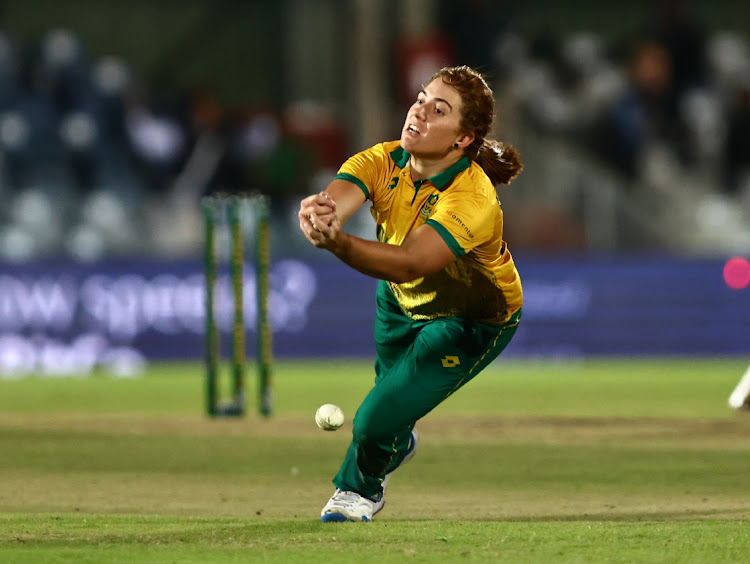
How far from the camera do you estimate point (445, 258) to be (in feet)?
20.3

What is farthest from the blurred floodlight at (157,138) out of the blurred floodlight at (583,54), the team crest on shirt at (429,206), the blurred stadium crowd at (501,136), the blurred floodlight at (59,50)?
the team crest on shirt at (429,206)

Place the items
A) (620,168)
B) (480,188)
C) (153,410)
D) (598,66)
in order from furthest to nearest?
(598,66) → (620,168) → (153,410) → (480,188)

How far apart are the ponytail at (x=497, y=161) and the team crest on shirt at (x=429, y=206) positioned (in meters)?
0.36

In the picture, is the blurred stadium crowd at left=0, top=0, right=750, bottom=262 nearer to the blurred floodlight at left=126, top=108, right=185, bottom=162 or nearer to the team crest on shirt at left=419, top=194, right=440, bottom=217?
the blurred floodlight at left=126, top=108, right=185, bottom=162

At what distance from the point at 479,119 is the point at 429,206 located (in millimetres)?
477

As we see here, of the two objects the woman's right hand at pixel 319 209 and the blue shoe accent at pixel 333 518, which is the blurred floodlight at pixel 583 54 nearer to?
the blue shoe accent at pixel 333 518

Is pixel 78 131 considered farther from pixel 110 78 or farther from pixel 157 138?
pixel 110 78

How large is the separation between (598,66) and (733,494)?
15.4 meters

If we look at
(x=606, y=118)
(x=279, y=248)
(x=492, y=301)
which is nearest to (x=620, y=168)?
(x=606, y=118)

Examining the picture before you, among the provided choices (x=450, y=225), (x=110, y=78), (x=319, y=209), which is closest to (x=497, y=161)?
(x=450, y=225)

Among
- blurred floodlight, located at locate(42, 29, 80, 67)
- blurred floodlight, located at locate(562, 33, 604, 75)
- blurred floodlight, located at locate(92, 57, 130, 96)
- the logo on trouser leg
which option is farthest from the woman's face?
blurred floodlight, located at locate(562, 33, 604, 75)

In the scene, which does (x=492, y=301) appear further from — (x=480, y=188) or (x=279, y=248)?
(x=279, y=248)

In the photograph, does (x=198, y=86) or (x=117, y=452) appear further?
(x=198, y=86)

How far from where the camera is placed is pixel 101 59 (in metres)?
22.9
